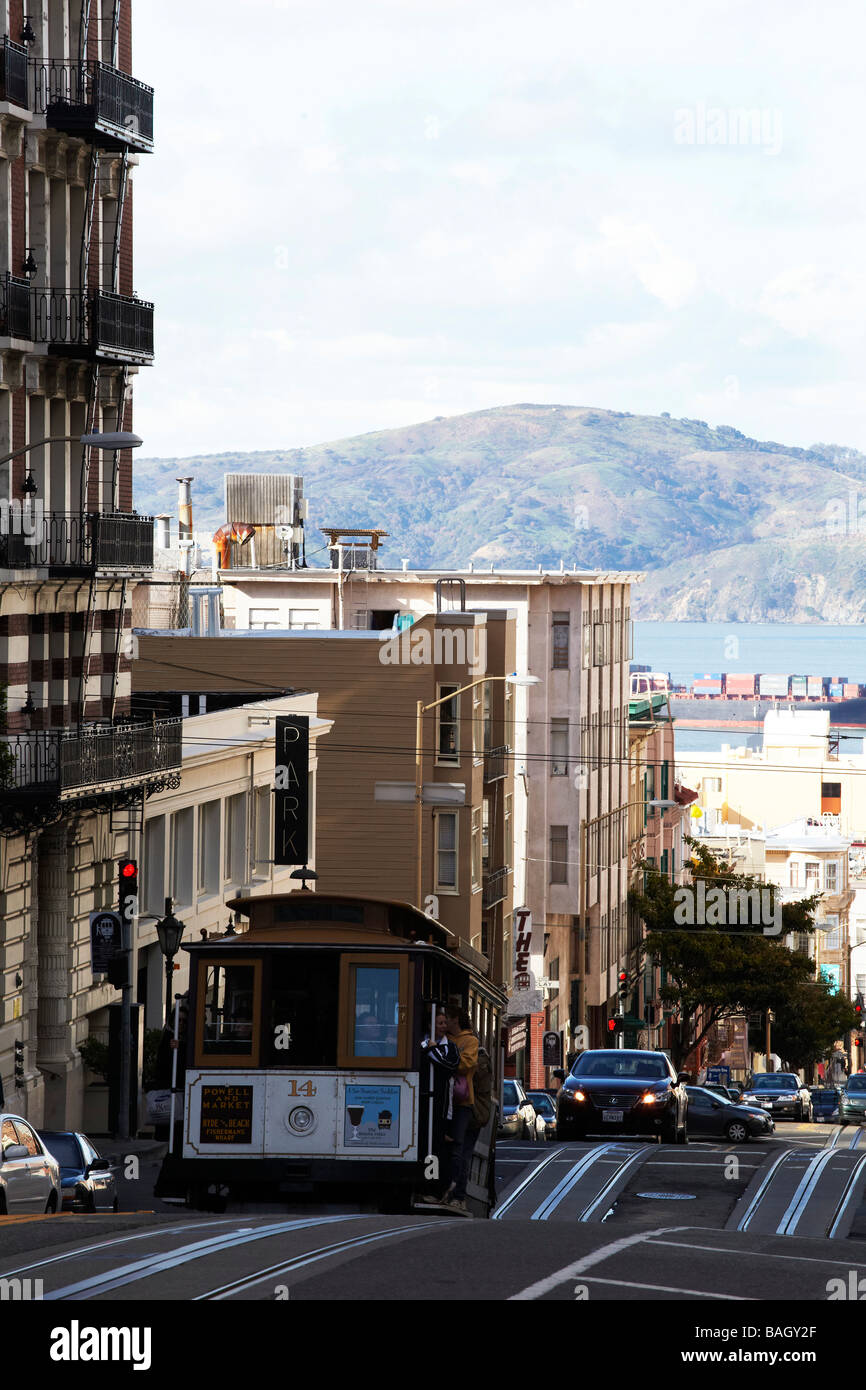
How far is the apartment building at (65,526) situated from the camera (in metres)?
34.6

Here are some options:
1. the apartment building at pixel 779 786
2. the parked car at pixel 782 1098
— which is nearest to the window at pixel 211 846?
the parked car at pixel 782 1098

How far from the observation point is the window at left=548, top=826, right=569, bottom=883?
A: 72.8m

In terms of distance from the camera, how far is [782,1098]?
55750mm

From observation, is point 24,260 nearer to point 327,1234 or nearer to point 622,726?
point 327,1234

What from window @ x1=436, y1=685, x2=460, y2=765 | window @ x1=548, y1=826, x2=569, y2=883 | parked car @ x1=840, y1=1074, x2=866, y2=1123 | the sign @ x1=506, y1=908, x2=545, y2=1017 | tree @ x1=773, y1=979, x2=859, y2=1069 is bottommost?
tree @ x1=773, y1=979, x2=859, y2=1069

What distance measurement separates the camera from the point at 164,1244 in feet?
46.1

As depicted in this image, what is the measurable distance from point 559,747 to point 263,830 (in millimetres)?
24877

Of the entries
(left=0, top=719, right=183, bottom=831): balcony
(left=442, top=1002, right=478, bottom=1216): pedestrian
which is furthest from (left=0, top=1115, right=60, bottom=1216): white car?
(left=0, top=719, right=183, bottom=831): balcony

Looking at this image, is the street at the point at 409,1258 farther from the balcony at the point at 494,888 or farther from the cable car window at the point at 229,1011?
the balcony at the point at 494,888

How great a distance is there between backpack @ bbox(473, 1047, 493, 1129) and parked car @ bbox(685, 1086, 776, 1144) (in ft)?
61.2

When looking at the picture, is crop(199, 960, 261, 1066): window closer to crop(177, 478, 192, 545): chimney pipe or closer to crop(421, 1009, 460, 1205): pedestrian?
crop(421, 1009, 460, 1205): pedestrian

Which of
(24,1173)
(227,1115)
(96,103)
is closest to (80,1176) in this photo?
(24,1173)

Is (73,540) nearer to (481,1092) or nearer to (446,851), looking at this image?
(481,1092)

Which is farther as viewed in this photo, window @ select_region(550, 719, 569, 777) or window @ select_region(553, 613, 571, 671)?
window @ select_region(553, 613, 571, 671)
